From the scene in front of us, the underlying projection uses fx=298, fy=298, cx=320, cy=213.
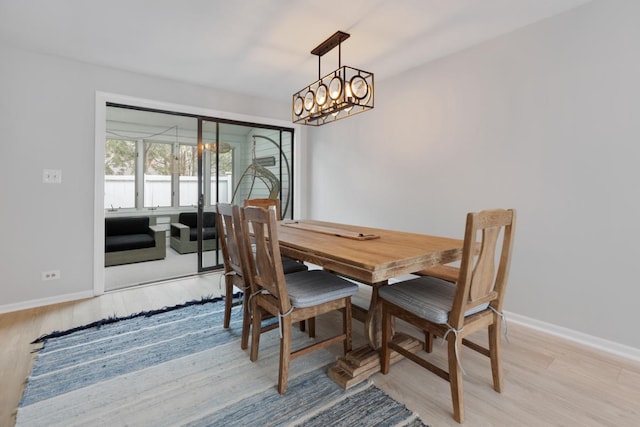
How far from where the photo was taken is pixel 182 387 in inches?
66.7

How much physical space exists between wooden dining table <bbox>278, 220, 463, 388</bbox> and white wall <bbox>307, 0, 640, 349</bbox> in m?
1.04

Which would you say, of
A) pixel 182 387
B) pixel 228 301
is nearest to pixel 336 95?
pixel 228 301

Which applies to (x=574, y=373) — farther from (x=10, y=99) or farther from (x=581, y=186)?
(x=10, y=99)

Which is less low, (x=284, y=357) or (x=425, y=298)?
(x=425, y=298)

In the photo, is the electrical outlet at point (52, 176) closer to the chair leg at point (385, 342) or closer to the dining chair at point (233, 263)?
the dining chair at point (233, 263)

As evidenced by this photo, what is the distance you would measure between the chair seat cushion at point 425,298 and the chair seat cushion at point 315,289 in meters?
0.24

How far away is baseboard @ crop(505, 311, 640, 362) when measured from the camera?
2021 millimetres

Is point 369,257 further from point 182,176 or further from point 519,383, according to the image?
point 182,176

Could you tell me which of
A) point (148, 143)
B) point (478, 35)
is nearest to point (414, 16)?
point (478, 35)

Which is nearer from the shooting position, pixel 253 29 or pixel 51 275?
pixel 253 29

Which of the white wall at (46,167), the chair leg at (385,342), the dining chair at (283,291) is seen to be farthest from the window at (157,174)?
the chair leg at (385,342)

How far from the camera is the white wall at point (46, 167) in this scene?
2729mm

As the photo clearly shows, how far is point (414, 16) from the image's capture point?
90.0 inches

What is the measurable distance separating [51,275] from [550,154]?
462cm
